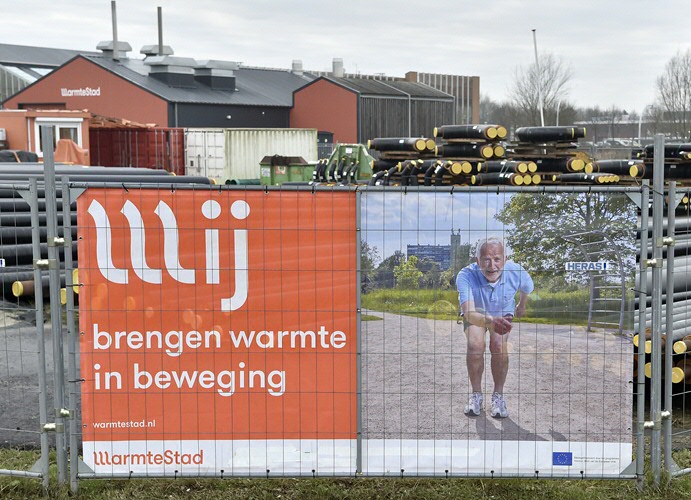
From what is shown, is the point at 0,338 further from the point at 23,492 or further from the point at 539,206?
the point at 539,206

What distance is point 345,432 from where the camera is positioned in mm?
5328

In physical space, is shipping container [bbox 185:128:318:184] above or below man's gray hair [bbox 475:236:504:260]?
above

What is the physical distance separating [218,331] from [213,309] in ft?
0.45

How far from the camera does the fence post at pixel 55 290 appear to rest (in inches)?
205

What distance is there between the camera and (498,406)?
5270 millimetres

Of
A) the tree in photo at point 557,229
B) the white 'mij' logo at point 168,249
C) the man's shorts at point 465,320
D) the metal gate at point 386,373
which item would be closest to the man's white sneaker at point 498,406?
the metal gate at point 386,373

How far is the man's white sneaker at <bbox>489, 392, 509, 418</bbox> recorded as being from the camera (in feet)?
17.3

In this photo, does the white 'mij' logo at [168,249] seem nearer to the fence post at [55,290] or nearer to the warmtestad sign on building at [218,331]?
the warmtestad sign on building at [218,331]

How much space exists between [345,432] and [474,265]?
129 centimetres

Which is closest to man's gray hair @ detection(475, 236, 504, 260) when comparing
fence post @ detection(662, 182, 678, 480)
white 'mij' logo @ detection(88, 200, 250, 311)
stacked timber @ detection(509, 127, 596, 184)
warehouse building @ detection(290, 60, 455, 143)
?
fence post @ detection(662, 182, 678, 480)

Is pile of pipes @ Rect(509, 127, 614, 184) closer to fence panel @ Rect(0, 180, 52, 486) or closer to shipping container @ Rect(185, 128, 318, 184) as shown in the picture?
fence panel @ Rect(0, 180, 52, 486)

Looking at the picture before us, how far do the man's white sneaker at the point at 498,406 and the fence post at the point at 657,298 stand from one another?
3.11 ft

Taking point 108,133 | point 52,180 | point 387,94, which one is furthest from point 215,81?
point 52,180

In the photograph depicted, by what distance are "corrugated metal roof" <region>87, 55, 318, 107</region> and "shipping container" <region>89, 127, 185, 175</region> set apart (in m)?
9.15
